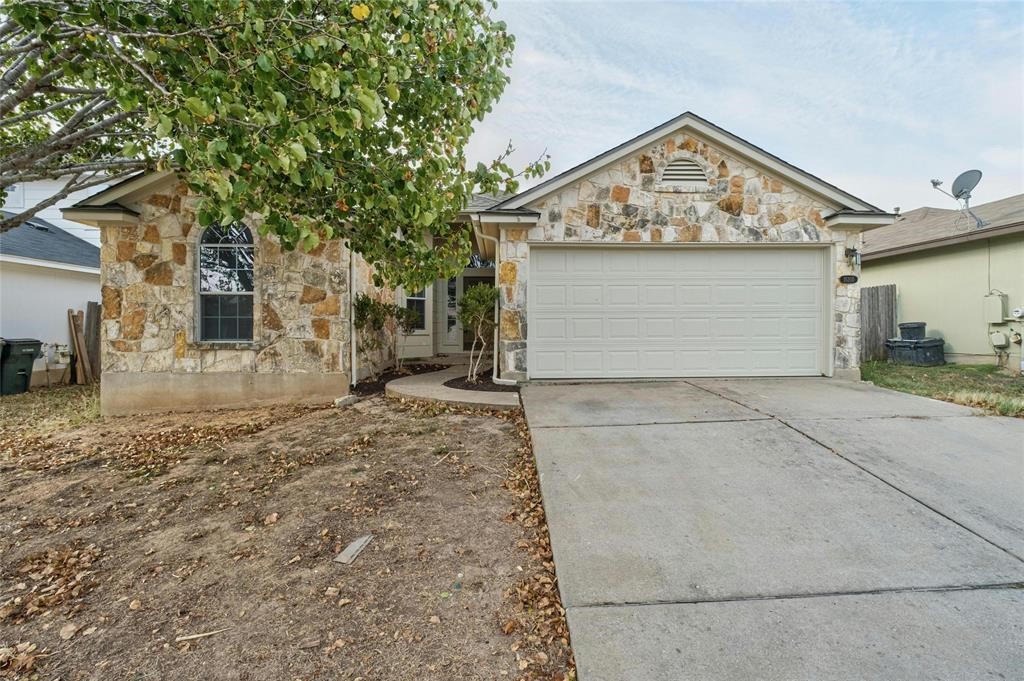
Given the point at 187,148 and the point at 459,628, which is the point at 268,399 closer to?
the point at 187,148

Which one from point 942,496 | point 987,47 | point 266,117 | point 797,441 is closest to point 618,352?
point 797,441

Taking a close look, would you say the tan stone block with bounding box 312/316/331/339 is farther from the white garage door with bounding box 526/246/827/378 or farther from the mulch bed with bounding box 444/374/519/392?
the white garage door with bounding box 526/246/827/378

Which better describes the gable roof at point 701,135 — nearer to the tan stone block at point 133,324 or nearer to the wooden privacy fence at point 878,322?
the tan stone block at point 133,324

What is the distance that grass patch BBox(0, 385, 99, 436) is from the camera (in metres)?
6.45

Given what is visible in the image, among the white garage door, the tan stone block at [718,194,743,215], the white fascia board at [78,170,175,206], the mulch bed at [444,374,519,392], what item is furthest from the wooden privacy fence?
the white fascia board at [78,170,175,206]

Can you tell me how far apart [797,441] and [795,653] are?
9.38 feet

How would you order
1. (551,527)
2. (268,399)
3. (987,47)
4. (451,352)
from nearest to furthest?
(551,527)
(268,399)
(987,47)
(451,352)

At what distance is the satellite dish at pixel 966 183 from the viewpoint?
1045 centimetres

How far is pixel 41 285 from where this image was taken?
10.0 m

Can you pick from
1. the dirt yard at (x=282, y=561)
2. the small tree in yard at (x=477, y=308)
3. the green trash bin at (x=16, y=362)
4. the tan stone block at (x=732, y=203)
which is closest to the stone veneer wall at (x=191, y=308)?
the small tree in yard at (x=477, y=308)

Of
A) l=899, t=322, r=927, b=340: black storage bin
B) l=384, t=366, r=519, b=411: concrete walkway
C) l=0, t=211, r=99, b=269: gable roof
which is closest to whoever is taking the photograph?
l=384, t=366, r=519, b=411: concrete walkway

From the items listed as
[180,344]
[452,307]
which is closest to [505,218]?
[452,307]

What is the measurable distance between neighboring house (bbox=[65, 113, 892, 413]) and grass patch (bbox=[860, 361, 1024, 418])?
1170 mm

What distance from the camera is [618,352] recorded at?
752 centimetres
